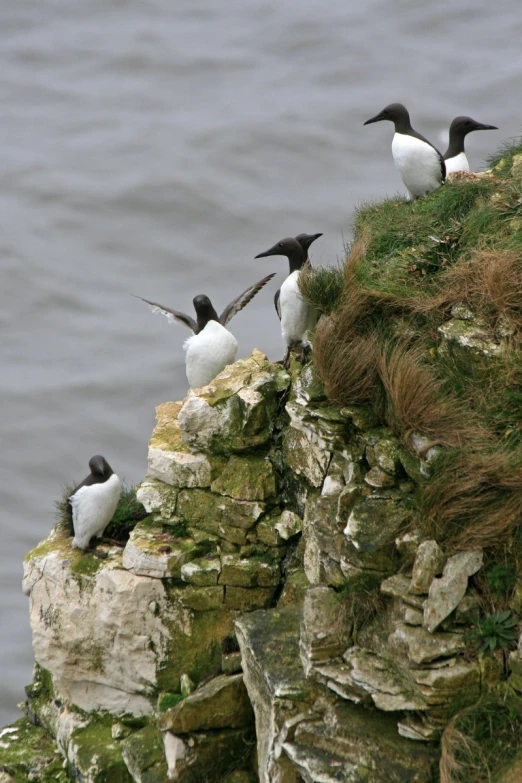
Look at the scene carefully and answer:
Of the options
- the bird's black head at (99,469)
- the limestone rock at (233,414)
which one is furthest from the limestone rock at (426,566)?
the bird's black head at (99,469)

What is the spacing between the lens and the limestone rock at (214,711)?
733 centimetres

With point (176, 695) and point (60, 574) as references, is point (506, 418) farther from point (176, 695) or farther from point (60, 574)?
point (60, 574)

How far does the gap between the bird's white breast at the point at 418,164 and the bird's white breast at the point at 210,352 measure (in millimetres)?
2338

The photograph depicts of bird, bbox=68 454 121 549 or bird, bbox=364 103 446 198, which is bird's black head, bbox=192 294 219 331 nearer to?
bird, bbox=68 454 121 549

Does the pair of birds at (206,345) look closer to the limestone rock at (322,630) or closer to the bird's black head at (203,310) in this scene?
the bird's black head at (203,310)

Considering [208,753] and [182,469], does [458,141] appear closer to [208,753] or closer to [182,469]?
[182,469]

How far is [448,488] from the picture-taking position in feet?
19.9

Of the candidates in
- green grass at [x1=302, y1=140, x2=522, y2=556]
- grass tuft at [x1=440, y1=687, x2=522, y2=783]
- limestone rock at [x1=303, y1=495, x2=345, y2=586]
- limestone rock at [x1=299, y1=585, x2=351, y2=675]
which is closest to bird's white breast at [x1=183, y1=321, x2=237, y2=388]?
green grass at [x1=302, y1=140, x2=522, y2=556]

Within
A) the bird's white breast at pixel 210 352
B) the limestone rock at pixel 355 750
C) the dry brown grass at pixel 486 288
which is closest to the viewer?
the limestone rock at pixel 355 750

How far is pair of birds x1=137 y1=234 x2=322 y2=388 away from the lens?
8.55 metres

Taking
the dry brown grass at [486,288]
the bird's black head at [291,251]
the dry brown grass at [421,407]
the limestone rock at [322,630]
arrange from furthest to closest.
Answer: the bird's black head at [291,251] < the dry brown grass at [486,288] < the dry brown grass at [421,407] < the limestone rock at [322,630]

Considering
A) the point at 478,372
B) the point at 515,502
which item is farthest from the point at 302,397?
the point at 515,502

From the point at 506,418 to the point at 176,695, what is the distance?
3.69 m

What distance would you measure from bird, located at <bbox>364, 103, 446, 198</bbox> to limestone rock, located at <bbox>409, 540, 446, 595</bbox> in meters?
5.08
